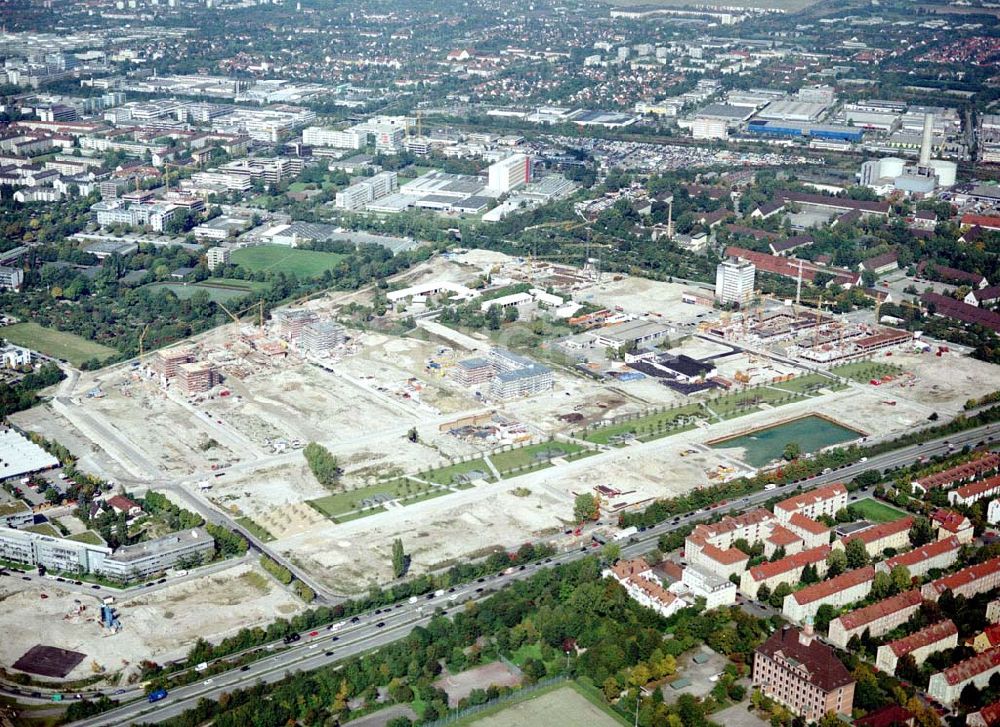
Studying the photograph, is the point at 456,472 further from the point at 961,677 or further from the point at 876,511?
the point at 961,677

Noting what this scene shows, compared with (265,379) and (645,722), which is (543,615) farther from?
(265,379)

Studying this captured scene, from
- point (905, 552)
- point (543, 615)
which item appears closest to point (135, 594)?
point (543, 615)

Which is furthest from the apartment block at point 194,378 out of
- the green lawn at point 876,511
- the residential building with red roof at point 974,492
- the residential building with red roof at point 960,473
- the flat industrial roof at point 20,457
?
the residential building with red roof at point 974,492

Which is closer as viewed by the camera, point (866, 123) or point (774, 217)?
point (774, 217)

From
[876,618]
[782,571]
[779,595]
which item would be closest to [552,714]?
[779,595]

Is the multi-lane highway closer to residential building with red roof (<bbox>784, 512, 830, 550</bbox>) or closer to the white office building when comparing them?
residential building with red roof (<bbox>784, 512, 830, 550</bbox>)

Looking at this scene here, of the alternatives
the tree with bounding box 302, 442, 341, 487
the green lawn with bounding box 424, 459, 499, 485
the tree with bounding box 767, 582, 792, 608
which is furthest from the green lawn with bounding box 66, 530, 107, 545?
the tree with bounding box 767, 582, 792, 608
